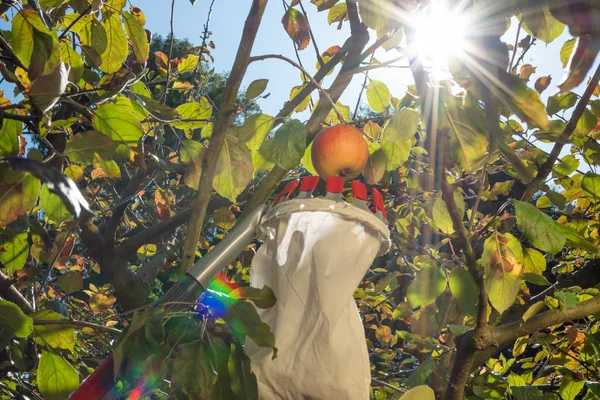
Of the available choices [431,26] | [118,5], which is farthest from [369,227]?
[118,5]

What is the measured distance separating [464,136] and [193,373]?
427 millimetres

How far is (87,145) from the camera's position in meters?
0.82

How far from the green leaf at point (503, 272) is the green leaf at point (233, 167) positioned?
1.65 ft

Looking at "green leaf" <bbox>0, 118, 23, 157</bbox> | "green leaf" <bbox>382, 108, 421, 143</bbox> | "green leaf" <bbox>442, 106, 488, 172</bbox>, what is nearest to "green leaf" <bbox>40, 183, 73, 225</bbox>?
"green leaf" <bbox>0, 118, 23, 157</bbox>

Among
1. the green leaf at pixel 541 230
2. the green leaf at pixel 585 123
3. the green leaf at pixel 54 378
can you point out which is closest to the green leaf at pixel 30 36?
the green leaf at pixel 54 378

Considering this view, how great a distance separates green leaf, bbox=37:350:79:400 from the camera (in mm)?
1020

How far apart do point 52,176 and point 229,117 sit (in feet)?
1.73

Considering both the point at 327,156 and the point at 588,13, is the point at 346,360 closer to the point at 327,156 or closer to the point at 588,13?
the point at 327,156

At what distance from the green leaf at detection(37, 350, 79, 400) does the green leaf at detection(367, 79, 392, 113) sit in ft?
3.16

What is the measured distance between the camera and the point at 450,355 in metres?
1.88

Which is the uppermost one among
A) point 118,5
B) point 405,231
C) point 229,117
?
point 405,231

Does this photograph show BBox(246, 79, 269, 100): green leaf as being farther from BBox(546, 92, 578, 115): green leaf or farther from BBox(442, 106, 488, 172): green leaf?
BBox(546, 92, 578, 115): green leaf

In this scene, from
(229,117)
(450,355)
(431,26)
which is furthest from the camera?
(450,355)

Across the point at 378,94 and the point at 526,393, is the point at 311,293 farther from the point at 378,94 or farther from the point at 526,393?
the point at 526,393
